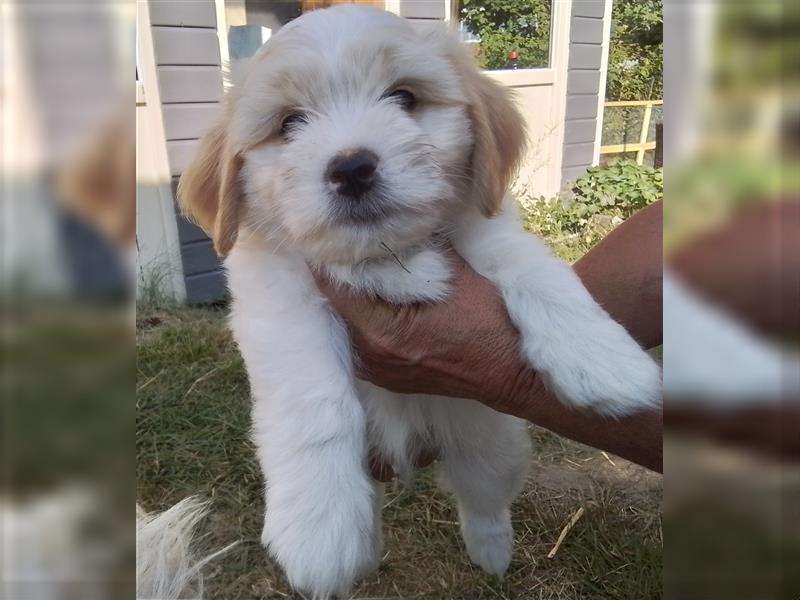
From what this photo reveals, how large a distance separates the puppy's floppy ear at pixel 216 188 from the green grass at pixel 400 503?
46cm

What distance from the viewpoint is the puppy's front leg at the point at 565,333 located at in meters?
1.17

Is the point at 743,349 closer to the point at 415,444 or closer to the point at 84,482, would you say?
the point at 84,482

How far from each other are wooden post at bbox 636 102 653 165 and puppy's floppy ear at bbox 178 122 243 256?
2.77 ft

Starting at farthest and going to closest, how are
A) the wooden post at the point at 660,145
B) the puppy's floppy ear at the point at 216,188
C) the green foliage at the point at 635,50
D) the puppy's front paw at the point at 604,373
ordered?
the puppy's floppy ear at the point at 216,188 < the puppy's front paw at the point at 604,373 < the green foliage at the point at 635,50 < the wooden post at the point at 660,145

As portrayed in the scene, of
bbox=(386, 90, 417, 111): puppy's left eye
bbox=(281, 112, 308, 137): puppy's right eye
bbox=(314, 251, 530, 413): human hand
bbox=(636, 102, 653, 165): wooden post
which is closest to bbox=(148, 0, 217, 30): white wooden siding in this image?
bbox=(281, 112, 308, 137): puppy's right eye

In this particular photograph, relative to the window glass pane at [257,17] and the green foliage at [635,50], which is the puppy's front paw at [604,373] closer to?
the green foliage at [635,50]

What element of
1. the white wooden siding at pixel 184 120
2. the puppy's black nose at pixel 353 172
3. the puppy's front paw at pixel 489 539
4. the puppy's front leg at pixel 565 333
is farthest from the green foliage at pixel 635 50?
the puppy's front paw at pixel 489 539

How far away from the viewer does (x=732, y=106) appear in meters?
0.55

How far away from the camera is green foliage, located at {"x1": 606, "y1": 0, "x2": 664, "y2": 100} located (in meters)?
0.90

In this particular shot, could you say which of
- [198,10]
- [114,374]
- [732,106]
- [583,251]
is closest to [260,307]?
[198,10]

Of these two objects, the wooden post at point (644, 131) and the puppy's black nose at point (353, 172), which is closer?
the wooden post at point (644, 131)

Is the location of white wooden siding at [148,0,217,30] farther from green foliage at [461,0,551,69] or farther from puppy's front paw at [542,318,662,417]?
puppy's front paw at [542,318,662,417]

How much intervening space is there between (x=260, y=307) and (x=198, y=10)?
781 millimetres

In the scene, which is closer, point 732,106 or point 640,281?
point 732,106
